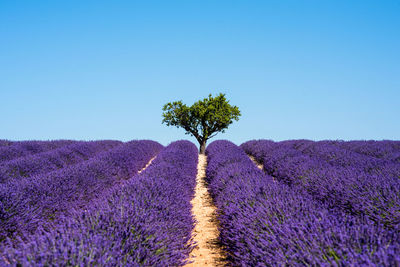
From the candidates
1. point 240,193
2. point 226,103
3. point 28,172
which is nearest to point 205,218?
point 240,193

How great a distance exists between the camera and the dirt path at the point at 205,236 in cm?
312

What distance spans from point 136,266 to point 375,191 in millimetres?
3073

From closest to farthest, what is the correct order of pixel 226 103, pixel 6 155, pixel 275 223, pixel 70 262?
pixel 70 262
pixel 275 223
pixel 6 155
pixel 226 103

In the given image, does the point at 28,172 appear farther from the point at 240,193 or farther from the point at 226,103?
the point at 226,103

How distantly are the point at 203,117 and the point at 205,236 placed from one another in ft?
48.6

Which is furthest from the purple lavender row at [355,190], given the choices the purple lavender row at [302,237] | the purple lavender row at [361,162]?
the purple lavender row at [302,237]

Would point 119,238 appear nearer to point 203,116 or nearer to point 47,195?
point 47,195

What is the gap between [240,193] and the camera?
149 inches

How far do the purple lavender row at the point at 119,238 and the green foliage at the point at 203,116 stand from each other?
14.8 metres

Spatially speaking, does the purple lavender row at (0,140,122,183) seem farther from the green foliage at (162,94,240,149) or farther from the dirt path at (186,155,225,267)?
the green foliage at (162,94,240,149)

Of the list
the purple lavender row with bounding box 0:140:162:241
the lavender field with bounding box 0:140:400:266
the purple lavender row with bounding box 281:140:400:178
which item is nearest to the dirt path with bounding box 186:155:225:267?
the lavender field with bounding box 0:140:400:266

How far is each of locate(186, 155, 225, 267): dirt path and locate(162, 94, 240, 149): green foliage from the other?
12.3 m

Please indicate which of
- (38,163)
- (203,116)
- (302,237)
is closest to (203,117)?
(203,116)

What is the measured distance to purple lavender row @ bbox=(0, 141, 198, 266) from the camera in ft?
5.50
